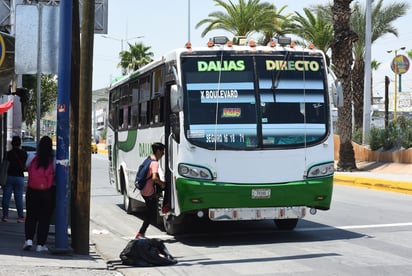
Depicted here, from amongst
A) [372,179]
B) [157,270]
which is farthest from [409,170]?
[157,270]

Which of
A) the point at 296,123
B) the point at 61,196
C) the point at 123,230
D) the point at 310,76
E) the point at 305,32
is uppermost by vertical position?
the point at 305,32

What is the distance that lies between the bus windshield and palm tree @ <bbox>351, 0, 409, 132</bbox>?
1202 inches

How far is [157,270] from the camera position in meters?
9.34

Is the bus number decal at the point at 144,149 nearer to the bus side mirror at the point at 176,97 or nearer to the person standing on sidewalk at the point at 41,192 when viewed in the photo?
the bus side mirror at the point at 176,97

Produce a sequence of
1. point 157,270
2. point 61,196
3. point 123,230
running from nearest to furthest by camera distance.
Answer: point 157,270 < point 61,196 < point 123,230

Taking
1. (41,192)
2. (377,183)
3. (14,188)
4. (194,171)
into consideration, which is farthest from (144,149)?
(377,183)

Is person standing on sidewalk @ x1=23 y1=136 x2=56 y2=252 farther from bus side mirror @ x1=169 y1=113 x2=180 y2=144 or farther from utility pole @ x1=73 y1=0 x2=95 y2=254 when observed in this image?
bus side mirror @ x1=169 y1=113 x2=180 y2=144

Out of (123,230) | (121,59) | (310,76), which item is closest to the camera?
(310,76)

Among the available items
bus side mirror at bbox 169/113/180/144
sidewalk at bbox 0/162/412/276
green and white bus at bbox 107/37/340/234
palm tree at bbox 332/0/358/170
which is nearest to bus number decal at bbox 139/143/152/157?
green and white bus at bbox 107/37/340/234

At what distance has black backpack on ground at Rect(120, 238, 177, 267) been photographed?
9.60m

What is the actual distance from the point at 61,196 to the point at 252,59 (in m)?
3.95

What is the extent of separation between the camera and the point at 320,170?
457 inches

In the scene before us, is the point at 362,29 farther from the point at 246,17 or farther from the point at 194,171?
the point at 194,171

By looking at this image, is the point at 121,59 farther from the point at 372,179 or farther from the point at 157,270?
the point at 157,270
